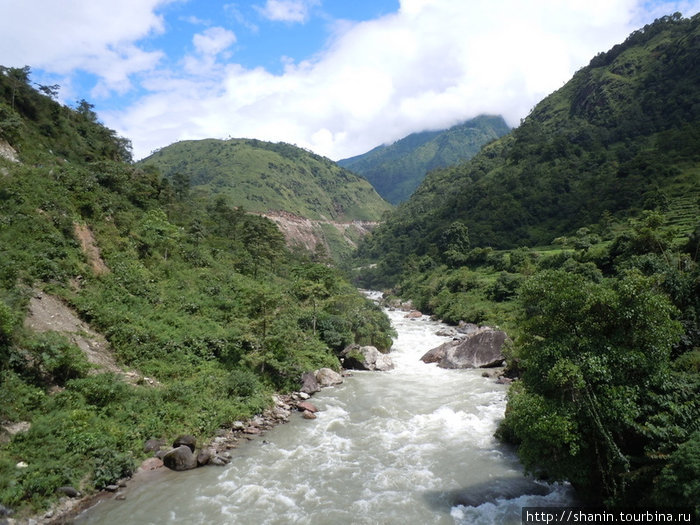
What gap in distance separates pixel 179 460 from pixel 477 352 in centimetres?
2295

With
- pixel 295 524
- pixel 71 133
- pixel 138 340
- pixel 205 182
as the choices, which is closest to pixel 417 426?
pixel 295 524

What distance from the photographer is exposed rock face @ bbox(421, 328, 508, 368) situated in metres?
30.6

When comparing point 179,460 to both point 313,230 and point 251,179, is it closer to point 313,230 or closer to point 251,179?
point 313,230

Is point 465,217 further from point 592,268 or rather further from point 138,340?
point 138,340

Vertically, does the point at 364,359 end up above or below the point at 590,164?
below

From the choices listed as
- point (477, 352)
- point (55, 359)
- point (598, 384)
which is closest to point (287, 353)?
point (55, 359)

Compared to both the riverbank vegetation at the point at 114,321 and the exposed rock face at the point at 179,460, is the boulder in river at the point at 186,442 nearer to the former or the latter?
the riverbank vegetation at the point at 114,321

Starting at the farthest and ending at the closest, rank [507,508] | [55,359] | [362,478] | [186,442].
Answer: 1. [186,442]
2. [55,359]
3. [362,478]
4. [507,508]

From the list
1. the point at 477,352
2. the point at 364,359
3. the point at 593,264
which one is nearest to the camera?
the point at 477,352

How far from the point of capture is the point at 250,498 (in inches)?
553

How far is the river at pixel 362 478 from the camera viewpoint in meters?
13.0

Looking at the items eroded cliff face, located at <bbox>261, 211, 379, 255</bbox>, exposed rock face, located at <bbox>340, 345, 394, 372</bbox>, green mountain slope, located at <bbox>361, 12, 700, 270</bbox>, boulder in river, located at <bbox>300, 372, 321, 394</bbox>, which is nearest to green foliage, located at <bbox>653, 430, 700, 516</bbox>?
boulder in river, located at <bbox>300, 372, 321, 394</bbox>

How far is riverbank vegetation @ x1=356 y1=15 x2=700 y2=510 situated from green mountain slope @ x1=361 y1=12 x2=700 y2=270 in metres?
0.47

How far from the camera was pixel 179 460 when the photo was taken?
1562 centimetres
